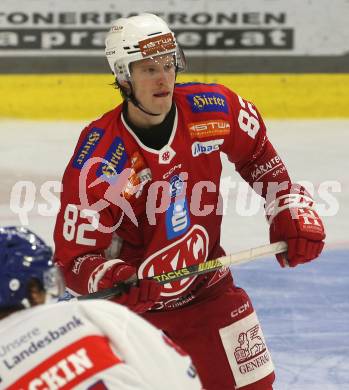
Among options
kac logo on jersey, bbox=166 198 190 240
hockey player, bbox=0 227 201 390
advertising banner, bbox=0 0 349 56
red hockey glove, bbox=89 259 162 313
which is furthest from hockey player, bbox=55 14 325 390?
advertising banner, bbox=0 0 349 56

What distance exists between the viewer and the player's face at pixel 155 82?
339cm

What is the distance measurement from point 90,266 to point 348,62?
14.6 feet

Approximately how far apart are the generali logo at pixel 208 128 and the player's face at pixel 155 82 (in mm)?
108

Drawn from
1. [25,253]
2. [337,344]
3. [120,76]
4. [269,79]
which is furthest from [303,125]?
[25,253]

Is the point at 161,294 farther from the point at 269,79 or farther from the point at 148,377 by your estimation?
the point at 269,79

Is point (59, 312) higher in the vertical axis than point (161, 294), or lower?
higher

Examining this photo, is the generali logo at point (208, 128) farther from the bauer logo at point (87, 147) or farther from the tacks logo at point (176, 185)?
the bauer logo at point (87, 147)

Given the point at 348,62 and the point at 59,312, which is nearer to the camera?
the point at 59,312

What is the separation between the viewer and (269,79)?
292 inches

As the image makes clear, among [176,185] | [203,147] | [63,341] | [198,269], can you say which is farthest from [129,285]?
[63,341]

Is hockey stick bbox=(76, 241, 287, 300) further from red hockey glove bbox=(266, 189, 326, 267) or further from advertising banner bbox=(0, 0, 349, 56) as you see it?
advertising banner bbox=(0, 0, 349, 56)

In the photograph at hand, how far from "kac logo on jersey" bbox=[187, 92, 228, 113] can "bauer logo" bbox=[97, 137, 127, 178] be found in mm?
261

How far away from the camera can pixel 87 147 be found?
337 cm

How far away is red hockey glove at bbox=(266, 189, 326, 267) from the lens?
11.4 feet
